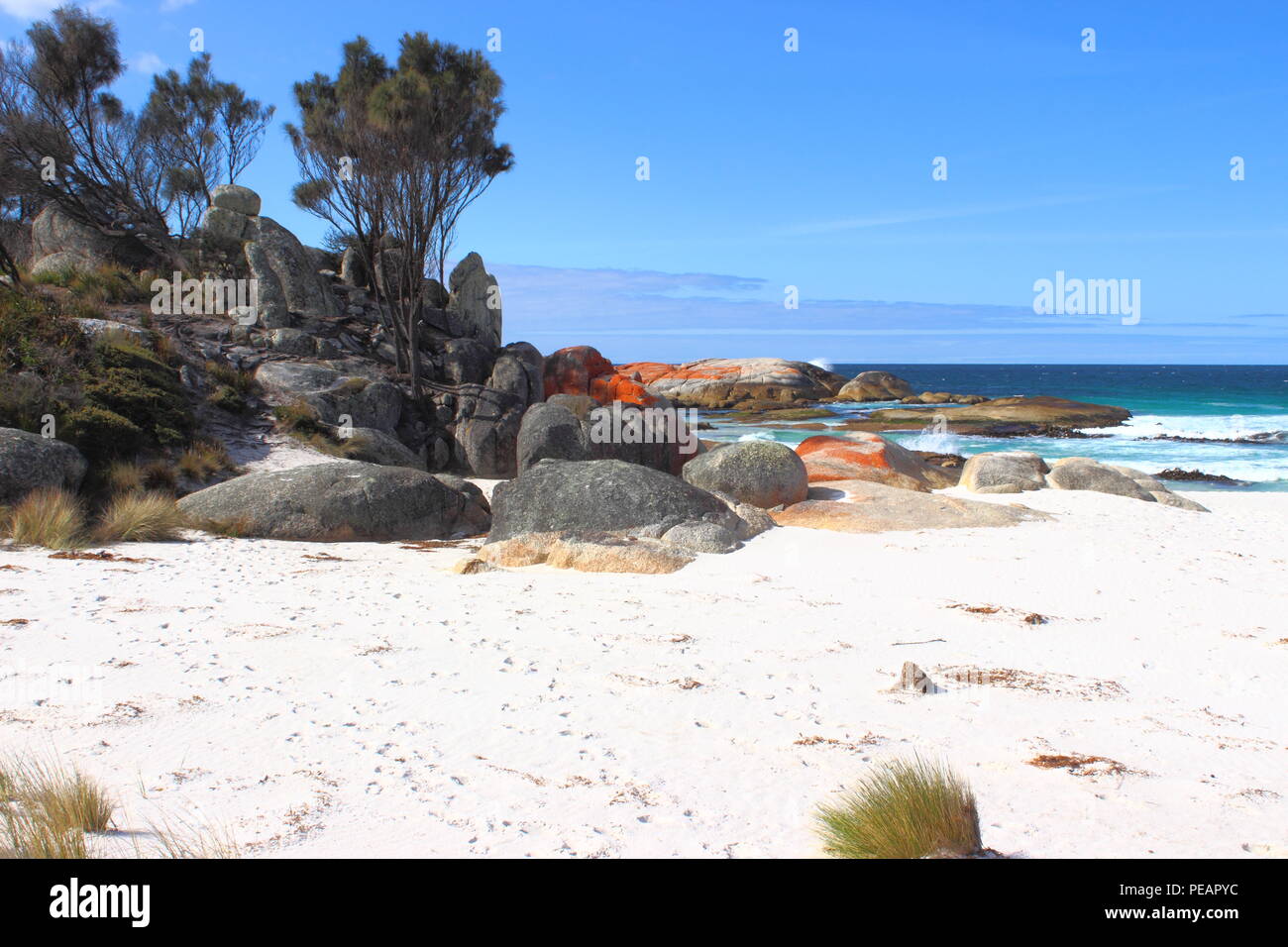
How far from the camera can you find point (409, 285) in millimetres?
23094

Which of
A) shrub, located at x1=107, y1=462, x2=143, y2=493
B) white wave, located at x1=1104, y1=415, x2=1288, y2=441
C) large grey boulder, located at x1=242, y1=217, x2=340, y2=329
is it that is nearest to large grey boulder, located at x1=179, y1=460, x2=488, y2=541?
shrub, located at x1=107, y1=462, x2=143, y2=493

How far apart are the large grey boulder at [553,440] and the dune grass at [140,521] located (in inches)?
259

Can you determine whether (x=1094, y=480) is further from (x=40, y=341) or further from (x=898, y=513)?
(x=40, y=341)

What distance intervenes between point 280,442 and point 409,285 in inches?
301

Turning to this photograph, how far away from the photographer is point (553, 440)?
16422 mm

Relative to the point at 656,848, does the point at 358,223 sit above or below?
above

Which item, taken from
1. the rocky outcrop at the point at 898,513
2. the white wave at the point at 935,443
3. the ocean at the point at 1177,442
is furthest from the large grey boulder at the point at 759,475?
the white wave at the point at 935,443

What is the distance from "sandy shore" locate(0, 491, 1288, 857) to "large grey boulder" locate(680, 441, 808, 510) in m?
3.40

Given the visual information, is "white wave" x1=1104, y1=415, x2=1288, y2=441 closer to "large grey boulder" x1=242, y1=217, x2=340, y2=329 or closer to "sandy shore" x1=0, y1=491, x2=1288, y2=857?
"sandy shore" x1=0, y1=491, x2=1288, y2=857

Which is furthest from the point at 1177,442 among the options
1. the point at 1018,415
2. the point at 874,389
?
the point at 874,389

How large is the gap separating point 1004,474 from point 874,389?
135 ft
